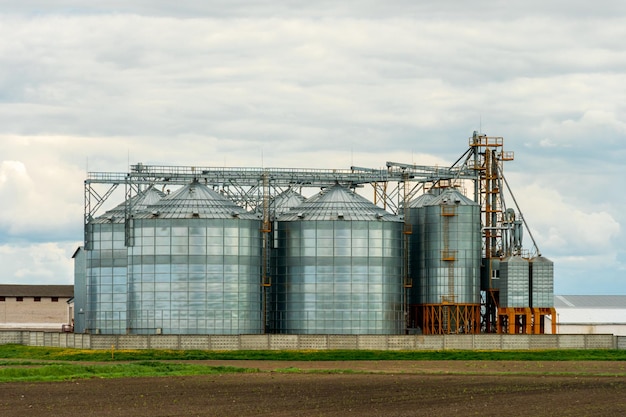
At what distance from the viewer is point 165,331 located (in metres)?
123

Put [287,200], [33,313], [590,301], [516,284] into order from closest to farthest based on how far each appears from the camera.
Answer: [516,284] < [287,200] < [590,301] < [33,313]

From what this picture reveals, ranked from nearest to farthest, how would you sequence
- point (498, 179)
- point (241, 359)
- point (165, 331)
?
point (241, 359) → point (165, 331) → point (498, 179)

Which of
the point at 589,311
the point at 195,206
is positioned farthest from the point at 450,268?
the point at 589,311

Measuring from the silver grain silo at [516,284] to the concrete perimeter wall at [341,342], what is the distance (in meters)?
15.5

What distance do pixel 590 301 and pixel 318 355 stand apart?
70.4 m

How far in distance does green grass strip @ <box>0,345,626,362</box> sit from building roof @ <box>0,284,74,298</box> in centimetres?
7600

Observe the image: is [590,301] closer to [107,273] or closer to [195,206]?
[195,206]

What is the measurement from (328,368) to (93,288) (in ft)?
152

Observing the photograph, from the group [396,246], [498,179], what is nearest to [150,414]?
Answer: [396,246]

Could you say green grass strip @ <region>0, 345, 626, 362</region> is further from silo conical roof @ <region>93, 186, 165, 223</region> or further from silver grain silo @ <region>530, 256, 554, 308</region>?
silo conical roof @ <region>93, 186, 165, 223</region>

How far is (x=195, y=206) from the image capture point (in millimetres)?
126938

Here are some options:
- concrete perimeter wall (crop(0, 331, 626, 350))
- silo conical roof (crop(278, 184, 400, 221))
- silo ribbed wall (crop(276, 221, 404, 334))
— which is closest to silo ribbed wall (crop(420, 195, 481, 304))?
silo conical roof (crop(278, 184, 400, 221))

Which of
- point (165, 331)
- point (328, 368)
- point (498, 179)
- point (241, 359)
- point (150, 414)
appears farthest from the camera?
point (498, 179)

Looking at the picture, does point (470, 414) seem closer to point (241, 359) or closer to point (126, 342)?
point (241, 359)
